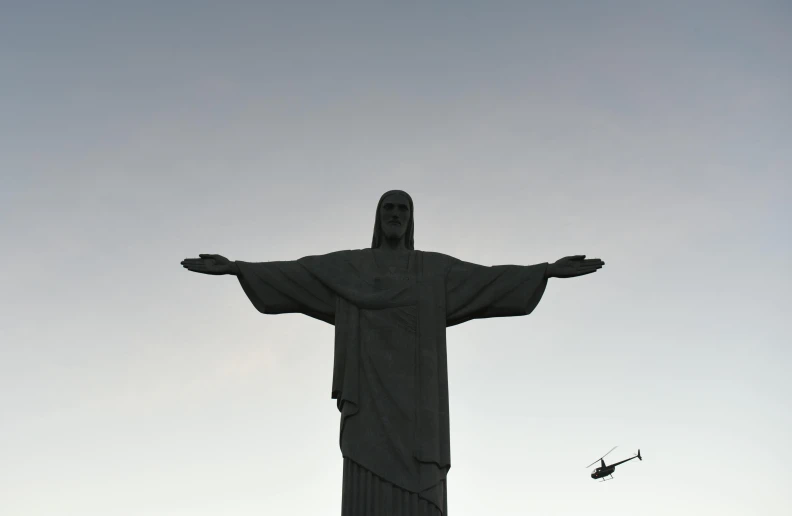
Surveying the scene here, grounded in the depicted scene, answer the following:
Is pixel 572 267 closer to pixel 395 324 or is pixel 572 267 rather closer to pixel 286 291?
pixel 395 324

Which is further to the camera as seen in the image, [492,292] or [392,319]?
[492,292]

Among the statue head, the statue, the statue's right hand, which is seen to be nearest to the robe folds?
the statue

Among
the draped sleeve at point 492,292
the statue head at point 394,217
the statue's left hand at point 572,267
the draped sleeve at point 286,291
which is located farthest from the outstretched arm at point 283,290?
the statue's left hand at point 572,267

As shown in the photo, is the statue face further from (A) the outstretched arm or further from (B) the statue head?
(A) the outstretched arm

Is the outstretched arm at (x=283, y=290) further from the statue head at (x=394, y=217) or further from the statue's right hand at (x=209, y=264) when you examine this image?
the statue head at (x=394, y=217)

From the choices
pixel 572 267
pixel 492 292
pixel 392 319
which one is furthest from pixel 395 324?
pixel 572 267

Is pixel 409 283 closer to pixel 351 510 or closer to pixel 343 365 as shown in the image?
pixel 343 365

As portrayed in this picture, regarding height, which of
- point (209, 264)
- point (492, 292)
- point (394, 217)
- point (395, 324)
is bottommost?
point (395, 324)
